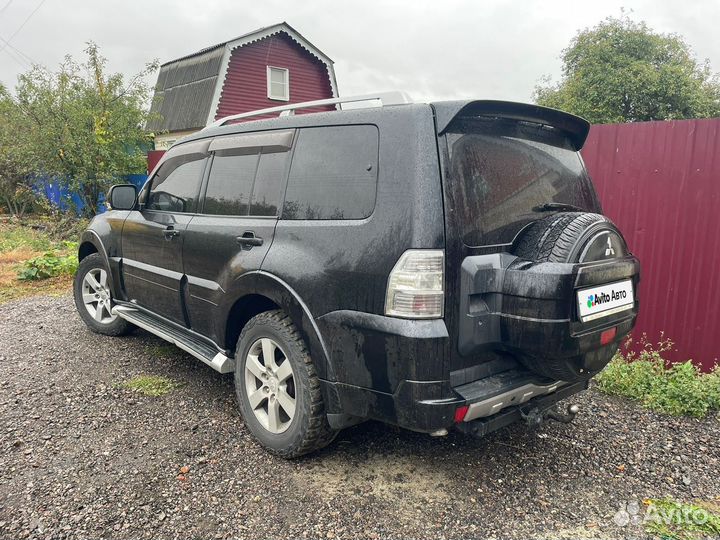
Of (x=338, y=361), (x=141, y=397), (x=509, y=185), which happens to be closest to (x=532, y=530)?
(x=338, y=361)

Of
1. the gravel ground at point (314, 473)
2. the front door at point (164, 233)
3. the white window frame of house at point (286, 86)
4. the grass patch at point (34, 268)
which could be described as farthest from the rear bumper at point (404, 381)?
the white window frame of house at point (286, 86)

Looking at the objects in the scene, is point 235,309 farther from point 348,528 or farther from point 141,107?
point 141,107

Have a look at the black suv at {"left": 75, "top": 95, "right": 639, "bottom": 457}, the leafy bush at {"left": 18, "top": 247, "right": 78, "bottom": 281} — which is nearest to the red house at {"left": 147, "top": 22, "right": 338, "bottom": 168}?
the leafy bush at {"left": 18, "top": 247, "right": 78, "bottom": 281}

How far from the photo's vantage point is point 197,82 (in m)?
19.1

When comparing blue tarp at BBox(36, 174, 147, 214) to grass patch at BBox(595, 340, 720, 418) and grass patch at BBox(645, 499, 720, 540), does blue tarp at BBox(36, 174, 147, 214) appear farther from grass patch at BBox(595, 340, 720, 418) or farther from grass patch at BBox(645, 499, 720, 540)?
grass patch at BBox(645, 499, 720, 540)

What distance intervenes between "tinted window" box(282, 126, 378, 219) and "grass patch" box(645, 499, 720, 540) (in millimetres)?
2034

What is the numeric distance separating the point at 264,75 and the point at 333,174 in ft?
62.0

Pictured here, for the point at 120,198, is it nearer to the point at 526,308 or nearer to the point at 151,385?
the point at 151,385

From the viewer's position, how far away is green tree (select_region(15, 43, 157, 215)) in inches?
438

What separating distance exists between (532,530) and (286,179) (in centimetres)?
220

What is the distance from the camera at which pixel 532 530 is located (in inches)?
92.3

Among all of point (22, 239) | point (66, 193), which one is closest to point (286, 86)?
point (66, 193)

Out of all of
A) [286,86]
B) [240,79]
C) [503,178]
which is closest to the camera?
[503,178]

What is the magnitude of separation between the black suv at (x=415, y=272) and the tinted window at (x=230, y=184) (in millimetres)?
21
